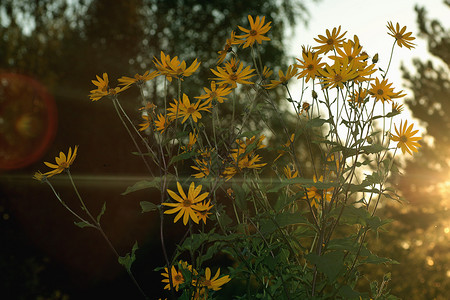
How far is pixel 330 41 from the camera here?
4.81 feet

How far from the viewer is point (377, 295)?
1516 mm

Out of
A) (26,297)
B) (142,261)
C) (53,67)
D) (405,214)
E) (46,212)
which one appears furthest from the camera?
(405,214)

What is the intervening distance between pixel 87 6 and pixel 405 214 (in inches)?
312

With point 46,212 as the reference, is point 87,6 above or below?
above

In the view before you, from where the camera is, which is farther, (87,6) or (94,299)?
(87,6)

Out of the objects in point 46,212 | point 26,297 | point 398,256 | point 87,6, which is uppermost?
point 87,6

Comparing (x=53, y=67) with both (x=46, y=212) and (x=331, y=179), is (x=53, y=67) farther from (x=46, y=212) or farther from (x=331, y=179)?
(x=331, y=179)

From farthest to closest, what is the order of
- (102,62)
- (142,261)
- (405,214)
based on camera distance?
(405,214) < (102,62) < (142,261)

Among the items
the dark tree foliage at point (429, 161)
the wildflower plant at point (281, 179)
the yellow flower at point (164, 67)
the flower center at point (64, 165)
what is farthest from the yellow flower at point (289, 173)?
the dark tree foliage at point (429, 161)

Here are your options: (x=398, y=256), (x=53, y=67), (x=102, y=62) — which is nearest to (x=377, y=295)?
(x=398, y=256)

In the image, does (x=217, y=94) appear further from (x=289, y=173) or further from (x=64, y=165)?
(x=64, y=165)

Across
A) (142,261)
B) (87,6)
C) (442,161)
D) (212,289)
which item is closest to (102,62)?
(87,6)

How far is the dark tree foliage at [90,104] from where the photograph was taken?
5895mm

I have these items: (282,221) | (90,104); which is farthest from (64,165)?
(90,104)
